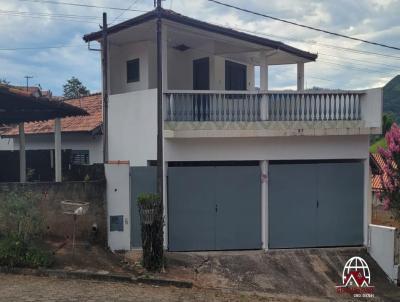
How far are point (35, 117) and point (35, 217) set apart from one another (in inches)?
215

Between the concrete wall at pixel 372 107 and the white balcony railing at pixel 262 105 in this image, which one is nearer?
the white balcony railing at pixel 262 105

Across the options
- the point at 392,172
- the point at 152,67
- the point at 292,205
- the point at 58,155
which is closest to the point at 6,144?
the point at 58,155

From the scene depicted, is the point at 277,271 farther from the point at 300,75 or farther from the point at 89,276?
the point at 300,75

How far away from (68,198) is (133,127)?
2863 mm

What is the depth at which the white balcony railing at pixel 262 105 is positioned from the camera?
449 inches

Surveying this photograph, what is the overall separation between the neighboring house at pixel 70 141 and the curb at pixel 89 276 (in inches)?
290

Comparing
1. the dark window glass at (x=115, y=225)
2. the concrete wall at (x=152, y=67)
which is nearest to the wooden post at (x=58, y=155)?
the concrete wall at (x=152, y=67)

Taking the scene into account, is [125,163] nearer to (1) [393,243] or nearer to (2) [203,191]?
(2) [203,191]

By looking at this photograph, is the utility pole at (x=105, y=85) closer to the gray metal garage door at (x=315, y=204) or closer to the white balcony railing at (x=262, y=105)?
the white balcony railing at (x=262, y=105)

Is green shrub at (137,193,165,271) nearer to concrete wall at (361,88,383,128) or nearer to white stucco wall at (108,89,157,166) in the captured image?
white stucco wall at (108,89,157,166)

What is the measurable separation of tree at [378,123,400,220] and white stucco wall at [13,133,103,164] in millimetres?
10291

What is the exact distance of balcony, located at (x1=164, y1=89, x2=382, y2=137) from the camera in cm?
1130

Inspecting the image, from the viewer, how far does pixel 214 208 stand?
11359mm

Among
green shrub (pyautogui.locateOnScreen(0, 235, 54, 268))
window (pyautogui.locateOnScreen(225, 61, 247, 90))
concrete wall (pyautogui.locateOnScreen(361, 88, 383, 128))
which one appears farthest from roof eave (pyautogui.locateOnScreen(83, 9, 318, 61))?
green shrub (pyautogui.locateOnScreen(0, 235, 54, 268))
